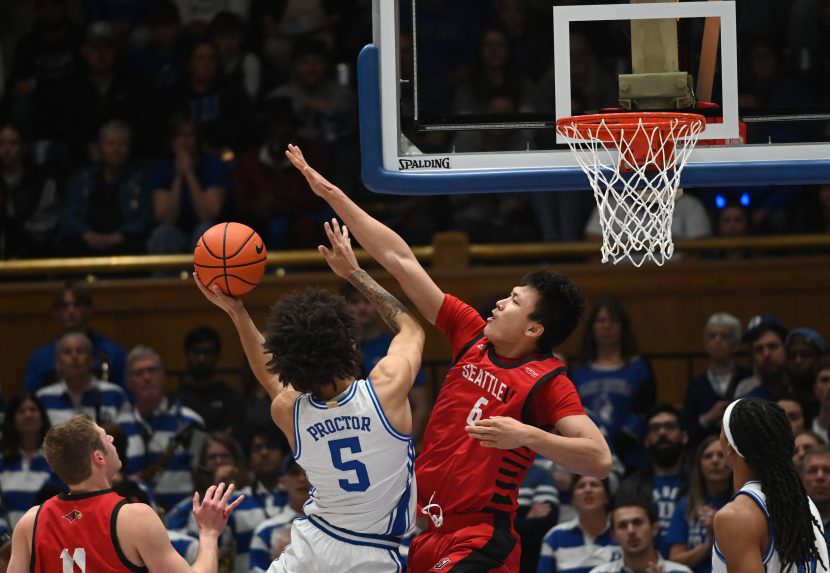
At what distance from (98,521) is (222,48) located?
6.76 m

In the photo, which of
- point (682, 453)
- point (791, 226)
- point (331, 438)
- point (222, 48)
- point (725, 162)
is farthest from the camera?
point (222, 48)

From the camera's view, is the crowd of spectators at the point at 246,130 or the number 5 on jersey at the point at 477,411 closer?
the number 5 on jersey at the point at 477,411

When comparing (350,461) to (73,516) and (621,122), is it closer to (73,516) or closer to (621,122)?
(73,516)

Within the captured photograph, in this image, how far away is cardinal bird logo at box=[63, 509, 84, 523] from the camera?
18.2ft

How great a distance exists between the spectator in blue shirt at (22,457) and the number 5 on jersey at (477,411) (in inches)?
153

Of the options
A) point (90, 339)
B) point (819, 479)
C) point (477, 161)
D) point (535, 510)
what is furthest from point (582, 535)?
point (90, 339)

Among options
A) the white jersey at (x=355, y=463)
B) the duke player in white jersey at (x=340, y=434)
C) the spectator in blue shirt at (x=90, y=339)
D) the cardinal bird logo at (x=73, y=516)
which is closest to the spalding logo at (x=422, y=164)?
the duke player in white jersey at (x=340, y=434)

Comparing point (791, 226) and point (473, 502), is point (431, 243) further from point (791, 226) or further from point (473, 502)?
point (473, 502)

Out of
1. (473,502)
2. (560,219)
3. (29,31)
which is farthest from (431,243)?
(473,502)

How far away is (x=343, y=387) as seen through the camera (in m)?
5.33

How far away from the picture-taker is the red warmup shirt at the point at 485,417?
5.58 m

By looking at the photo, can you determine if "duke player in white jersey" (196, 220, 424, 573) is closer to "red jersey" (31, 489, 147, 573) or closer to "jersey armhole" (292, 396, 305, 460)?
"jersey armhole" (292, 396, 305, 460)

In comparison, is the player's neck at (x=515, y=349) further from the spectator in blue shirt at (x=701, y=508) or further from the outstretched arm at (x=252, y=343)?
the spectator in blue shirt at (x=701, y=508)

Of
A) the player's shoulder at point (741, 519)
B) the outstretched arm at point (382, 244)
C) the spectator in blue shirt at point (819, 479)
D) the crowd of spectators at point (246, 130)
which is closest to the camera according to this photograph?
the player's shoulder at point (741, 519)
